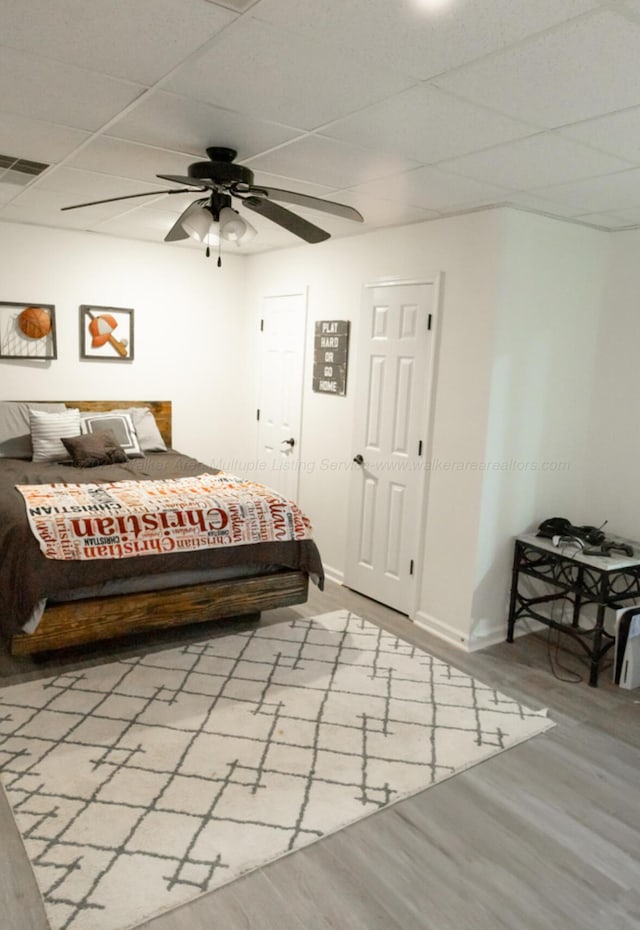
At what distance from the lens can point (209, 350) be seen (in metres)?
5.73

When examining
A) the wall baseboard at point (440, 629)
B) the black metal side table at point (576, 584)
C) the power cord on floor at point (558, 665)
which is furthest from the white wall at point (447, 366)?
the power cord on floor at point (558, 665)

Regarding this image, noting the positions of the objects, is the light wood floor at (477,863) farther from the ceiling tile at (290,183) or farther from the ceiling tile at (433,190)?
the ceiling tile at (290,183)

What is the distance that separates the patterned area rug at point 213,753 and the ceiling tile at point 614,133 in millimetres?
2448

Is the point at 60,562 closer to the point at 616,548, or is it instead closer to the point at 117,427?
the point at 117,427

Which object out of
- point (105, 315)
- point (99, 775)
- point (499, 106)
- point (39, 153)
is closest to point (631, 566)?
point (499, 106)

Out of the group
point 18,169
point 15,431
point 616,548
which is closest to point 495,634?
point 616,548

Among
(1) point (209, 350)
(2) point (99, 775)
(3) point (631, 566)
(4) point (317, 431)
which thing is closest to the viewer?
(2) point (99, 775)

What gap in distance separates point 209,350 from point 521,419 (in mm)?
2972

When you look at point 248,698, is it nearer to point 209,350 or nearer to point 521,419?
point 521,419

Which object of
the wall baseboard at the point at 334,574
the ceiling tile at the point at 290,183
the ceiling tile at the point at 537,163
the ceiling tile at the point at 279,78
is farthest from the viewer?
the wall baseboard at the point at 334,574

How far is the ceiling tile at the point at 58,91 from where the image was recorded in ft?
6.73

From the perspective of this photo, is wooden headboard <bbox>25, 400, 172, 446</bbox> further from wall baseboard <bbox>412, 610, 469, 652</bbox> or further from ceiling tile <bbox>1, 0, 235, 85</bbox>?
ceiling tile <bbox>1, 0, 235, 85</bbox>

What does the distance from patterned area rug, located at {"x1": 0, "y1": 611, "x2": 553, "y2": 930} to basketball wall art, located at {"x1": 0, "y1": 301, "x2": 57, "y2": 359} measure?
266cm

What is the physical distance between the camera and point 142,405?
545 centimetres
